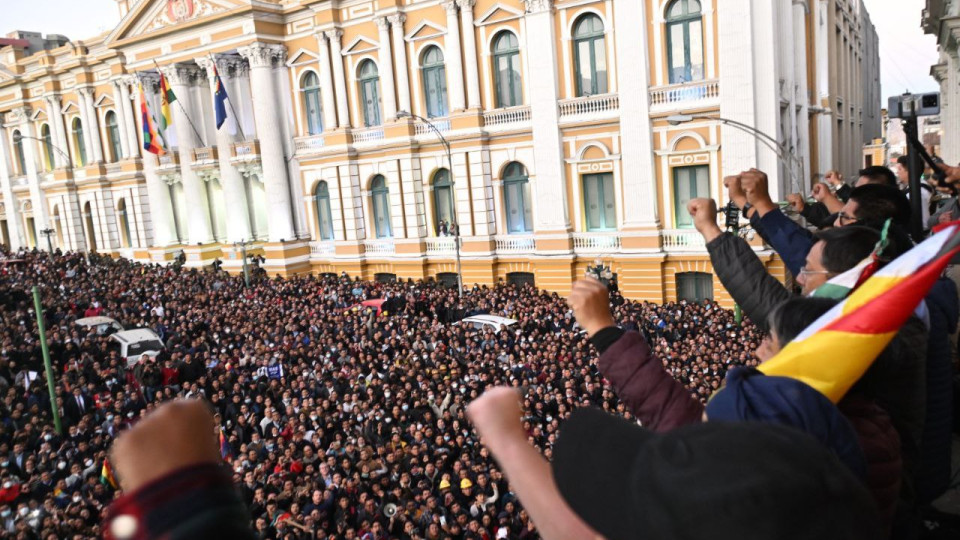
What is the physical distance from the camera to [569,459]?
134cm

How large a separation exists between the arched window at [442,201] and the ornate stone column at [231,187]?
10835 mm

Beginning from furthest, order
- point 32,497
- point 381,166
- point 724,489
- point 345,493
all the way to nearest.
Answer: point 381,166 → point 32,497 → point 345,493 → point 724,489

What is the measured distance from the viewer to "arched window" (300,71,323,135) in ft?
103

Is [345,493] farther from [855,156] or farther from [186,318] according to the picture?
[855,156]

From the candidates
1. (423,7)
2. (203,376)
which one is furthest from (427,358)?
(423,7)

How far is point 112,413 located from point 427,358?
6.85m

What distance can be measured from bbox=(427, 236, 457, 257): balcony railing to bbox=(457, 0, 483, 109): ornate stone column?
534 cm

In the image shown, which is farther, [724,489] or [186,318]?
[186,318]

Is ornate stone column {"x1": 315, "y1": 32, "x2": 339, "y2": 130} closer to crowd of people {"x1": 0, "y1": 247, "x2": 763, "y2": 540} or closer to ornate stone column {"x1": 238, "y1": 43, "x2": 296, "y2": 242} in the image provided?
ornate stone column {"x1": 238, "y1": 43, "x2": 296, "y2": 242}

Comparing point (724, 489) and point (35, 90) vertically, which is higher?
point (35, 90)

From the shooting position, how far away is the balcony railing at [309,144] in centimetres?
3095

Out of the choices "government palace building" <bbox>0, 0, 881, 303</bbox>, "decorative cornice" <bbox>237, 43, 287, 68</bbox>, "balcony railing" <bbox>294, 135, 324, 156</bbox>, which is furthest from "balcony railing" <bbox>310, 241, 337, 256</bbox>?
"decorative cornice" <bbox>237, 43, 287, 68</bbox>

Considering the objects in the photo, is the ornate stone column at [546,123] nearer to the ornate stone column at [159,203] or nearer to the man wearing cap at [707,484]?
the ornate stone column at [159,203]

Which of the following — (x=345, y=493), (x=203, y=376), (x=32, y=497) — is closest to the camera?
(x=345, y=493)
